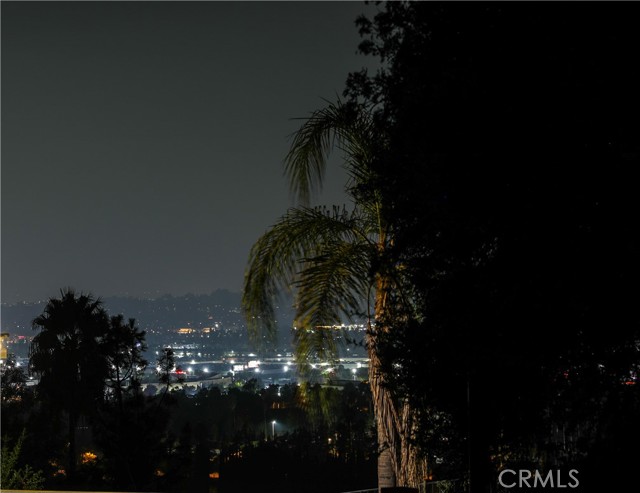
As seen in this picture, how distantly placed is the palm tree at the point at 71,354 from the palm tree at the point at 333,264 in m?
11.2

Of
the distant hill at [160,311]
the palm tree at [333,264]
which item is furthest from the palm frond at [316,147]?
the distant hill at [160,311]

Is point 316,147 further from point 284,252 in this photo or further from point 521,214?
point 521,214

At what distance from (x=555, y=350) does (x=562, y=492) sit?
1118 millimetres

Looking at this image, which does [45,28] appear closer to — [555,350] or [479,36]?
[479,36]

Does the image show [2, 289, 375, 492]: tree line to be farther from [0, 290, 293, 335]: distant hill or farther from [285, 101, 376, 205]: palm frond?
[0, 290, 293, 335]: distant hill

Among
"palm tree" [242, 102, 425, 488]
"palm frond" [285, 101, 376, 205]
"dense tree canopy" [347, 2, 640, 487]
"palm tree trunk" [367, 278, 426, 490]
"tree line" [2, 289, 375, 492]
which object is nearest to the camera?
"dense tree canopy" [347, 2, 640, 487]

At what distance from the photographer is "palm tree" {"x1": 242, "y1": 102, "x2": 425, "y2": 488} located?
6.26m

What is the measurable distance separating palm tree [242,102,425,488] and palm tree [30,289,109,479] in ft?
36.7

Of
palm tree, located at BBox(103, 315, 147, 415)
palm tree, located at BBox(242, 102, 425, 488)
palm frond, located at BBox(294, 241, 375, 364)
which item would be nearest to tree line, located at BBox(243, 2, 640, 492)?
palm tree, located at BBox(242, 102, 425, 488)

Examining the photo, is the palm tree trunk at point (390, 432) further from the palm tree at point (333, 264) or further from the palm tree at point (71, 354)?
the palm tree at point (71, 354)

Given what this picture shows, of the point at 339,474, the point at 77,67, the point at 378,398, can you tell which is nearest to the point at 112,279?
the point at 339,474

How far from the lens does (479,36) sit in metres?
4.99

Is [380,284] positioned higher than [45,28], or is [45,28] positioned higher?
[45,28]

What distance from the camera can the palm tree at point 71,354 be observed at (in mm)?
16750
